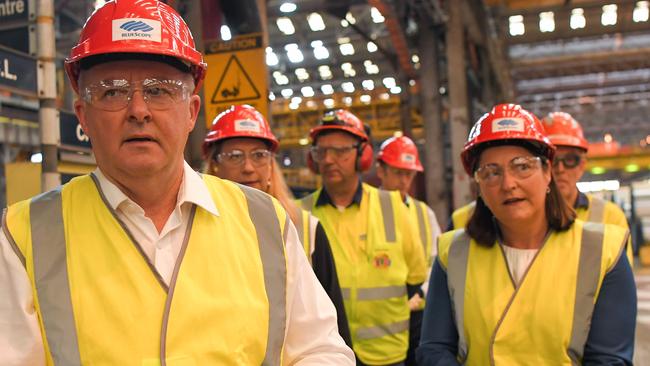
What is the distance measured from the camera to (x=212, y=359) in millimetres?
1540

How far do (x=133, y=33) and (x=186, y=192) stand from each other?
0.46 metres

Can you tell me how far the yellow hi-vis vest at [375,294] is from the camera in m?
3.80

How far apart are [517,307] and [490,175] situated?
54 centimetres

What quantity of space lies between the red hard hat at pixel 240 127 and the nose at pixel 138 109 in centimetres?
155

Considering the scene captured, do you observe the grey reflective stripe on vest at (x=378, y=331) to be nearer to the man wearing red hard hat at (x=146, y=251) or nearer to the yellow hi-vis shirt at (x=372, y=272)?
the yellow hi-vis shirt at (x=372, y=272)

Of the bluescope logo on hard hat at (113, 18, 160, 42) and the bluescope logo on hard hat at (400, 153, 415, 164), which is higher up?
the bluescope logo on hard hat at (113, 18, 160, 42)

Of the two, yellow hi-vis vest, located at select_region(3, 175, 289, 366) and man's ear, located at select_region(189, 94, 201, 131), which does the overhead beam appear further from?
yellow hi-vis vest, located at select_region(3, 175, 289, 366)

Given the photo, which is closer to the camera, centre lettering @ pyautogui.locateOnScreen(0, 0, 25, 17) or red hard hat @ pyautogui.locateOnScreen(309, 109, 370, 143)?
centre lettering @ pyautogui.locateOnScreen(0, 0, 25, 17)

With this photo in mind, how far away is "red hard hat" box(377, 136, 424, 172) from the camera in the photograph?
640 centimetres

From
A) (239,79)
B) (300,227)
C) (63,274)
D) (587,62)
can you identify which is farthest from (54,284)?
(587,62)

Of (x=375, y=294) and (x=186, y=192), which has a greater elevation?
(x=186, y=192)

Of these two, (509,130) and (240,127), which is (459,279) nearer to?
(509,130)

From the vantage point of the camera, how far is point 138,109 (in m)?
1.65

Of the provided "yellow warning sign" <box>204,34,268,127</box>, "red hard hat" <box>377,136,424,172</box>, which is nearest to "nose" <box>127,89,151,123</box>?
"yellow warning sign" <box>204,34,268,127</box>
